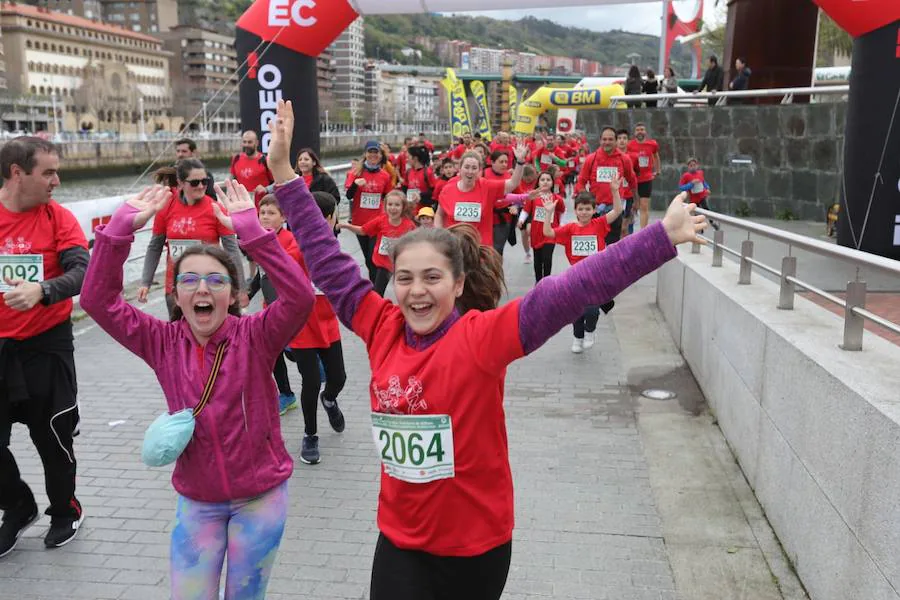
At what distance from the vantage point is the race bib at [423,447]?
7.49 feet

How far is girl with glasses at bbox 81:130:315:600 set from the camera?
2.75 m

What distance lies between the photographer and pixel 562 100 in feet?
99.2

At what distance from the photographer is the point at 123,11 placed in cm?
14738

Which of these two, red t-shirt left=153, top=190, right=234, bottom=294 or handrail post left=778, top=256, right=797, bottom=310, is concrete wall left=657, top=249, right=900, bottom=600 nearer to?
handrail post left=778, top=256, right=797, bottom=310

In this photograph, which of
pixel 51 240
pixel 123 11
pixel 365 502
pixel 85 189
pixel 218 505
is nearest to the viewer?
pixel 218 505

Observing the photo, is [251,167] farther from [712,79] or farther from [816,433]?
[712,79]

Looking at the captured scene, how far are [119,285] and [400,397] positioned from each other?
1.28 m

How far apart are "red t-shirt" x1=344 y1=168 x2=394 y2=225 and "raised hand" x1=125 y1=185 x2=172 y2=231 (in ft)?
23.8

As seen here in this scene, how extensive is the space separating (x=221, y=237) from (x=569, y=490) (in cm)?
334

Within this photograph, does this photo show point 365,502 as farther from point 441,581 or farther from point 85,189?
point 85,189

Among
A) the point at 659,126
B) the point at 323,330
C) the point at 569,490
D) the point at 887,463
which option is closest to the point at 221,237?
the point at 323,330

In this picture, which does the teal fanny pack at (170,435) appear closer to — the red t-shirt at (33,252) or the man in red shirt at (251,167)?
the red t-shirt at (33,252)

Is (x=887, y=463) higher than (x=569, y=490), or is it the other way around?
(x=887, y=463)

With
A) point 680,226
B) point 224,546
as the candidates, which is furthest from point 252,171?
point 680,226
